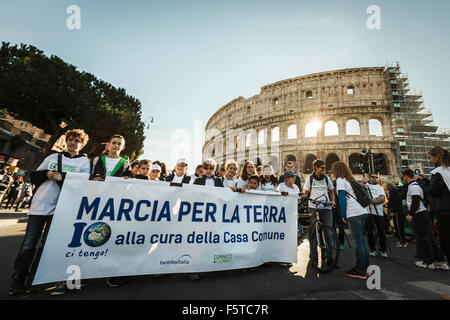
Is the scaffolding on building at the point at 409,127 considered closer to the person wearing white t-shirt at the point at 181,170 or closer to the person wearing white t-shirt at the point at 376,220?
the person wearing white t-shirt at the point at 376,220

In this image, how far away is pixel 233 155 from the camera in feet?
96.0

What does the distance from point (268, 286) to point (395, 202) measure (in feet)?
19.4

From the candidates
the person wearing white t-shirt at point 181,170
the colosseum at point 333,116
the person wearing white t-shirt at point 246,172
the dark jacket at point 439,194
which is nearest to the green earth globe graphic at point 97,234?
the person wearing white t-shirt at point 181,170

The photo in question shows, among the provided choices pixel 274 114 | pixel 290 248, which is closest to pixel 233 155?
pixel 274 114

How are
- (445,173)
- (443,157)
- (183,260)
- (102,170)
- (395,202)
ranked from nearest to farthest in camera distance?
(183,260), (102,170), (445,173), (443,157), (395,202)

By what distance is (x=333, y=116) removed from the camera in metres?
22.9

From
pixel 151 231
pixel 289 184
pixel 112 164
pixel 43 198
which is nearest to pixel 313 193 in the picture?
pixel 289 184

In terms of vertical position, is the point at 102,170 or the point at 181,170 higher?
the point at 181,170

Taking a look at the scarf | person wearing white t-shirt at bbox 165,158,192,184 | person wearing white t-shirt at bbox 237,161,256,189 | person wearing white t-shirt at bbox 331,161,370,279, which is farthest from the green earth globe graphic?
the scarf

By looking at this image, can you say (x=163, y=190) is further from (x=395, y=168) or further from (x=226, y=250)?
(x=395, y=168)

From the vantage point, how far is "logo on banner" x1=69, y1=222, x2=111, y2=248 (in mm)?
2139

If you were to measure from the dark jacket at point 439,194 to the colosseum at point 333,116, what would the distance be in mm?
19628

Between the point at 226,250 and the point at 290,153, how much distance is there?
72.3 feet

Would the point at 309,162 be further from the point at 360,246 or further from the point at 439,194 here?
the point at 360,246
